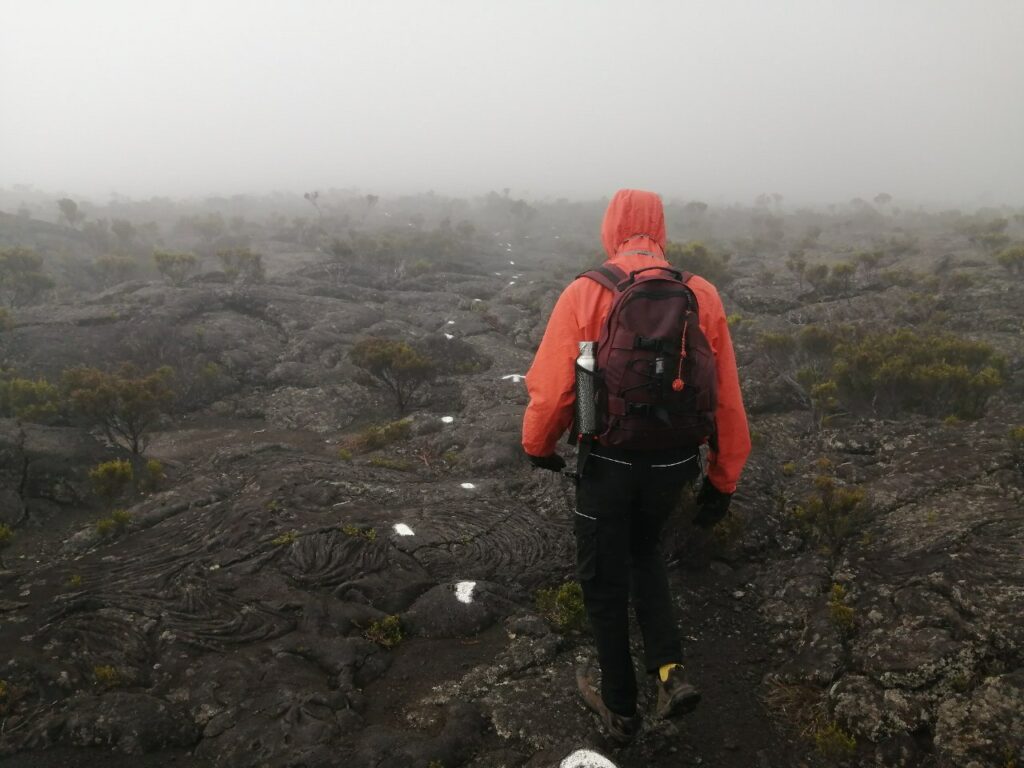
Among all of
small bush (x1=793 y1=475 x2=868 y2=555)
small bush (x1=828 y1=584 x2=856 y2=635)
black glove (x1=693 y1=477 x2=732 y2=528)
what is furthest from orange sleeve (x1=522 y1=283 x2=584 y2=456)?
small bush (x1=793 y1=475 x2=868 y2=555)

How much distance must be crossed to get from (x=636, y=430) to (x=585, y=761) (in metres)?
2.84

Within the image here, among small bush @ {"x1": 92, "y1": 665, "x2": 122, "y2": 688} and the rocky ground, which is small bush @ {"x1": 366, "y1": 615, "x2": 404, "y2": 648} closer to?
the rocky ground

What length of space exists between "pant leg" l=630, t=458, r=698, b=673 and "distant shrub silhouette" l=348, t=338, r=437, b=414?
12.6m

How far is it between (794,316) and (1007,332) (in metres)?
6.23

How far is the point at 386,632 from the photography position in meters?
6.68

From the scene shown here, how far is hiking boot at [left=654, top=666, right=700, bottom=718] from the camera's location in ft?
14.2

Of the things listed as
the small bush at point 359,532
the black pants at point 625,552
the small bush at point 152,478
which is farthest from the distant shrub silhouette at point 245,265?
the black pants at point 625,552

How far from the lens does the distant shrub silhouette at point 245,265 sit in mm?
29000

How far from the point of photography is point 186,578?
7316 mm

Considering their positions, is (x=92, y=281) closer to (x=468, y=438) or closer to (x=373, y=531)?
(x=468, y=438)

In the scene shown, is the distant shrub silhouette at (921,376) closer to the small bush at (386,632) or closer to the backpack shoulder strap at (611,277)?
the backpack shoulder strap at (611,277)

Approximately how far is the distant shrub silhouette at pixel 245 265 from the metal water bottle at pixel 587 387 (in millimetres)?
28004

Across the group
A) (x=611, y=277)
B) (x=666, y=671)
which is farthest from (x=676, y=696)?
(x=611, y=277)

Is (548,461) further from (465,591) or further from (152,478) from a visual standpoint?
(152,478)
